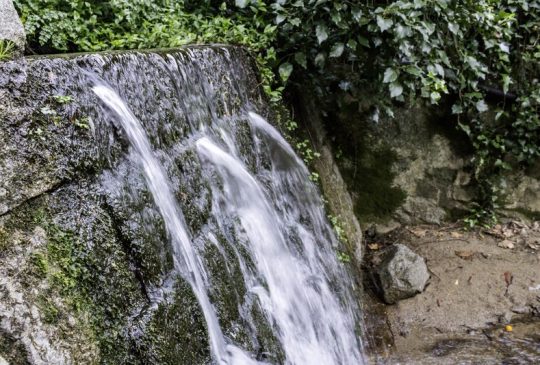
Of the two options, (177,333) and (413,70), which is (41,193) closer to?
(177,333)

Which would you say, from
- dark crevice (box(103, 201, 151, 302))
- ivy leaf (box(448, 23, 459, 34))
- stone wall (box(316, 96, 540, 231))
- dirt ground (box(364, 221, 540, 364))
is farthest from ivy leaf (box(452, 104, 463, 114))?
dark crevice (box(103, 201, 151, 302))

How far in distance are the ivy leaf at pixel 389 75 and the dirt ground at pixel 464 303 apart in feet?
5.74

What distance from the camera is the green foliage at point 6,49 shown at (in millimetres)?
1993

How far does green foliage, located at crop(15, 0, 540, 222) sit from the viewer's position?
371cm

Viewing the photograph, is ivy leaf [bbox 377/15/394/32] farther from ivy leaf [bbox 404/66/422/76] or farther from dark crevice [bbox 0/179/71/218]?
dark crevice [bbox 0/179/71/218]

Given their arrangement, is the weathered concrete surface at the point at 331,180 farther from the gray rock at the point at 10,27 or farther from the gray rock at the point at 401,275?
the gray rock at the point at 10,27

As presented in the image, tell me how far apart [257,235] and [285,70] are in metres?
1.60

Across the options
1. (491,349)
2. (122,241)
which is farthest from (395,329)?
(122,241)

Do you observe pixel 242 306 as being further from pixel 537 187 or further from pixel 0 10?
pixel 537 187

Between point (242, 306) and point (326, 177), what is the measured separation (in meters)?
2.55

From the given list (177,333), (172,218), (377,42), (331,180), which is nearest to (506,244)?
(331,180)

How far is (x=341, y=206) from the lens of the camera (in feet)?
16.7

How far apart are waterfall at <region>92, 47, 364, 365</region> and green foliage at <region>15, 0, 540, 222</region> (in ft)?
2.23

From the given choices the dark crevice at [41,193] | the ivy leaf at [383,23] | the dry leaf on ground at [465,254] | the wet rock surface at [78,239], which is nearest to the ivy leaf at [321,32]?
the ivy leaf at [383,23]
